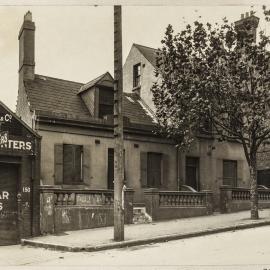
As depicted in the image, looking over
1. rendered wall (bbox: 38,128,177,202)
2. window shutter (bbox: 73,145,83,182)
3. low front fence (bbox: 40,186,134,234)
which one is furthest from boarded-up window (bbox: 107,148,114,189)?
low front fence (bbox: 40,186,134,234)

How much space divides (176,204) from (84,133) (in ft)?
16.3

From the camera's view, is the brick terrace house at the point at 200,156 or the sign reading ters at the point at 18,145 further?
the brick terrace house at the point at 200,156

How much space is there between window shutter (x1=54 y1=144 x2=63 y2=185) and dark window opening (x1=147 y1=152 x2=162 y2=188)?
15.9 feet

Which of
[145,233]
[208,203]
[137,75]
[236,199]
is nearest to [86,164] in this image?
[208,203]

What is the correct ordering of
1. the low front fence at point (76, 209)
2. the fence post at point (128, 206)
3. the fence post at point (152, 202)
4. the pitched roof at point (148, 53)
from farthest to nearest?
1. the pitched roof at point (148, 53)
2. the fence post at point (152, 202)
3. the fence post at point (128, 206)
4. the low front fence at point (76, 209)

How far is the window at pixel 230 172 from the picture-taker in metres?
27.8

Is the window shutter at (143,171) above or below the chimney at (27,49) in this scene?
below

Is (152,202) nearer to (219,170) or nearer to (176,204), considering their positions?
(176,204)

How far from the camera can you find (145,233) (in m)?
16.8

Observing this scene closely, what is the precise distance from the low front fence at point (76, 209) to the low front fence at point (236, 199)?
17.1 feet

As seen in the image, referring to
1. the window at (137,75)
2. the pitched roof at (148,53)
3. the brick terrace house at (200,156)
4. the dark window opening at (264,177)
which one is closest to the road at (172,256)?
the brick terrace house at (200,156)

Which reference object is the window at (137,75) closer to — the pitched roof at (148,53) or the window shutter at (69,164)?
the pitched roof at (148,53)

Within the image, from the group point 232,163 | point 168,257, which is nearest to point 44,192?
point 168,257

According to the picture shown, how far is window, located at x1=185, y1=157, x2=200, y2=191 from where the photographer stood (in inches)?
1036
